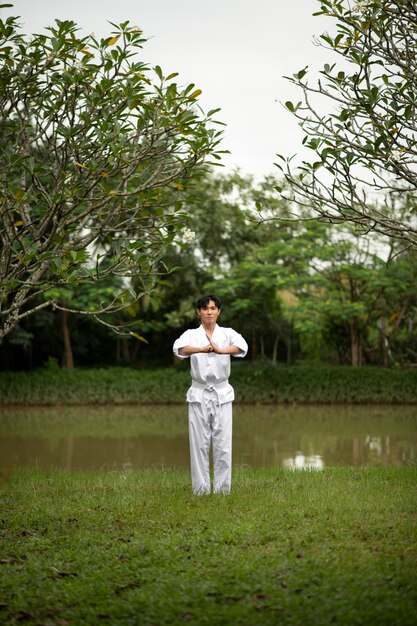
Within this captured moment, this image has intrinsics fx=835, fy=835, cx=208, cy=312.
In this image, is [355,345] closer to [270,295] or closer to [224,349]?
[270,295]

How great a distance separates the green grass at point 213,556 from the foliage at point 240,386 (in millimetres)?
15606

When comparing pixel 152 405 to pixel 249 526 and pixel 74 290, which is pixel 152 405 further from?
pixel 249 526

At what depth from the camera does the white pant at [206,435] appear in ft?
25.6

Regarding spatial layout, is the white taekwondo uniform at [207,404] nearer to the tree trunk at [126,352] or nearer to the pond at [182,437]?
the pond at [182,437]

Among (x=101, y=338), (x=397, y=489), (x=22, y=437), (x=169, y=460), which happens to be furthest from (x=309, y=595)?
(x=101, y=338)

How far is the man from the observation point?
25.5 ft

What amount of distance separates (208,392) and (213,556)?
2398 millimetres

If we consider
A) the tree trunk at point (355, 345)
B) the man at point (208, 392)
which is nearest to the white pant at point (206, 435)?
the man at point (208, 392)

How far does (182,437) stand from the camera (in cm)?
1702

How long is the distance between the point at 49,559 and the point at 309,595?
1.96 meters

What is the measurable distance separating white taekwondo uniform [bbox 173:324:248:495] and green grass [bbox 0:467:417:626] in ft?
1.10

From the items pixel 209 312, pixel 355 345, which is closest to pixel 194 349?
pixel 209 312

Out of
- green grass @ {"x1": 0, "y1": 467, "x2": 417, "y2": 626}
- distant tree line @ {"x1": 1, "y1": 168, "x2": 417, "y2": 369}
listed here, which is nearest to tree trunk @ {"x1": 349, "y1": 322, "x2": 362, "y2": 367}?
distant tree line @ {"x1": 1, "y1": 168, "x2": 417, "y2": 369}

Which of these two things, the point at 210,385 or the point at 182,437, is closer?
the point at 210,385
